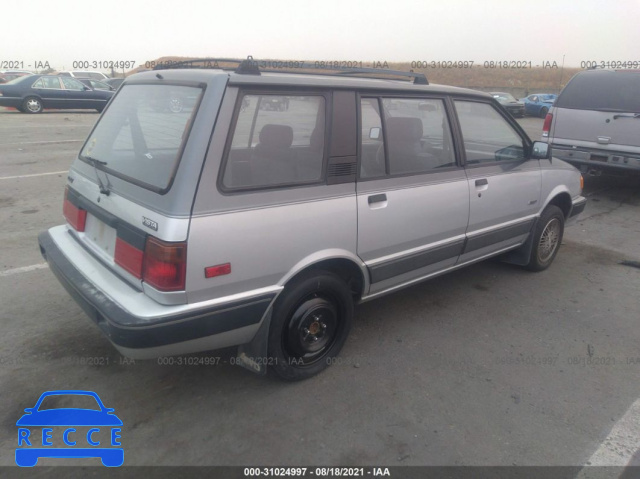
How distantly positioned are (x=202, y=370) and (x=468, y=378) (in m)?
1.74

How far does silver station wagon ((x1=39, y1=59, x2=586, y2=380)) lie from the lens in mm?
2441

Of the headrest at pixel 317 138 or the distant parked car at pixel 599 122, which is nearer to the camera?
the headrest at pixel 317 138

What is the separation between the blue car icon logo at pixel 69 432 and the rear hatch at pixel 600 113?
25.7ft

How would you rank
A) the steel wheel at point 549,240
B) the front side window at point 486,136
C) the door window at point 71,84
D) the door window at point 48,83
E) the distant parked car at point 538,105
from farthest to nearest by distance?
the distant parked car at point 538,105
the door window at point 71,84
the door window at point 48,83
the steel wheel at point 549,240
the front side window at point 486,136

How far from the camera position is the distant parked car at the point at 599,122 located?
7355mm

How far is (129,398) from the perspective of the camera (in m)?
2.87

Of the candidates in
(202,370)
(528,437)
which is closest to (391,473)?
(528,437)

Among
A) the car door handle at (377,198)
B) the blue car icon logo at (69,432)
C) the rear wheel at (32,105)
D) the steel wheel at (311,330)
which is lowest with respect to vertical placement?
the blue car icon logo at (69,432)

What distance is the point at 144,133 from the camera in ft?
9.91

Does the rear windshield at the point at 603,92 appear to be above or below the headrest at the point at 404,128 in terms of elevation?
above

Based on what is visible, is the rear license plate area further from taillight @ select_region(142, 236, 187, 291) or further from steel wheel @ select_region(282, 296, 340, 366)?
steel wheel @ select_region(282, 296, 340, 366)

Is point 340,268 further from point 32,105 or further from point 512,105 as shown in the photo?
point 512,105

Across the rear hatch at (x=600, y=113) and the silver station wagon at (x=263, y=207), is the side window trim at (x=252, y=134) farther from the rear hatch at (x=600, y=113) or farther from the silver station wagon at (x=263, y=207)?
the rear hatch at (x=600, y=113)

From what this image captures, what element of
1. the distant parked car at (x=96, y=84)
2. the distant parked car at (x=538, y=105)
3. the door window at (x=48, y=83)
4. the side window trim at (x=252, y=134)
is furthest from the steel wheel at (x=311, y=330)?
the distant parked car at (x=538, y=105)
